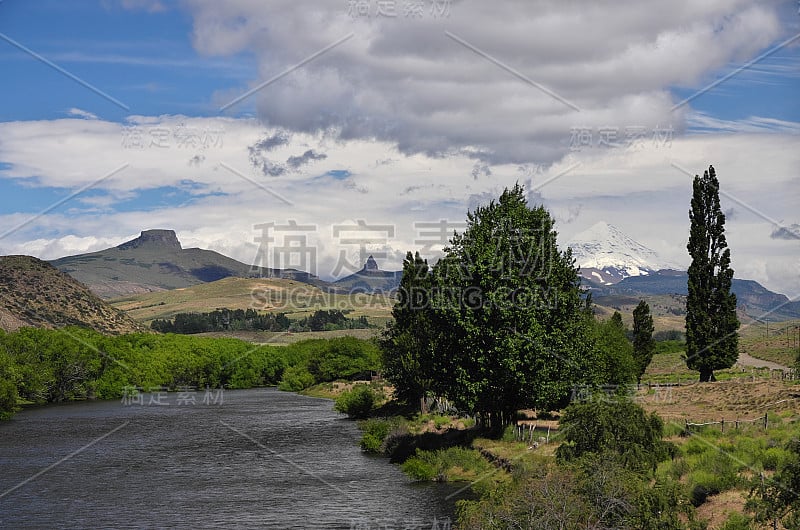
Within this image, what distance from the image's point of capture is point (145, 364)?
440ft

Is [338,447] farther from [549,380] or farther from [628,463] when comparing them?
[628,463]

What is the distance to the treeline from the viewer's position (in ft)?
345

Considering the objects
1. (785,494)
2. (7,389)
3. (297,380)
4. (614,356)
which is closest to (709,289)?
(614,356)

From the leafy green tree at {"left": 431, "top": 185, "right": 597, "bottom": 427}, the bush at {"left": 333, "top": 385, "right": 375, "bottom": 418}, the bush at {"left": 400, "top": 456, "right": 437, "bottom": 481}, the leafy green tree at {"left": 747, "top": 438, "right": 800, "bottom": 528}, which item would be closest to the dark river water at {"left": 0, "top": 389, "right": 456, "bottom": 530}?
the bush at {"left": 400, "top": 456, "right": 437, "bottom": 481}

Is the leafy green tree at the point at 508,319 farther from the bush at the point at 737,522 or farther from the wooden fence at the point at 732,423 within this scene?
the bush at the point at 737,522

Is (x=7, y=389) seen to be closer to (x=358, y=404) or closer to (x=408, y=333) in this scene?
(x=358, y=404)

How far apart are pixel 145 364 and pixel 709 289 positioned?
A: 95.2 m

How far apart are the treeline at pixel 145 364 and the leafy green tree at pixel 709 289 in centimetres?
7125

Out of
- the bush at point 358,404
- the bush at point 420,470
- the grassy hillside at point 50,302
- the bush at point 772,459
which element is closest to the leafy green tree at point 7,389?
the bush at point 358,404

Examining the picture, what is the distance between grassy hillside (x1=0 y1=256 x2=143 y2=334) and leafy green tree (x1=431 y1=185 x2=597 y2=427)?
133592 millimetres

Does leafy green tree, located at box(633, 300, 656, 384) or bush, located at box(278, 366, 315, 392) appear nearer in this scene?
leafy green tree, located at box(633, 300, 656, 384)

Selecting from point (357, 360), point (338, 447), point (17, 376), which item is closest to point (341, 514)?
point (338, 447)

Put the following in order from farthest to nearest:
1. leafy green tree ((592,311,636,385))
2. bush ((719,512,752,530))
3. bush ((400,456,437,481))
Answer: leafy green tree ((592,311,636,385)) < bush ((400,456,437,481)) < bush ((719,512,752,530))

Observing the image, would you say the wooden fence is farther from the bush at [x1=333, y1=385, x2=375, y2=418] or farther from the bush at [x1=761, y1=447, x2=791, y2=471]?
the bush at [x1=333, y1=385, x2=375, y2=418]
